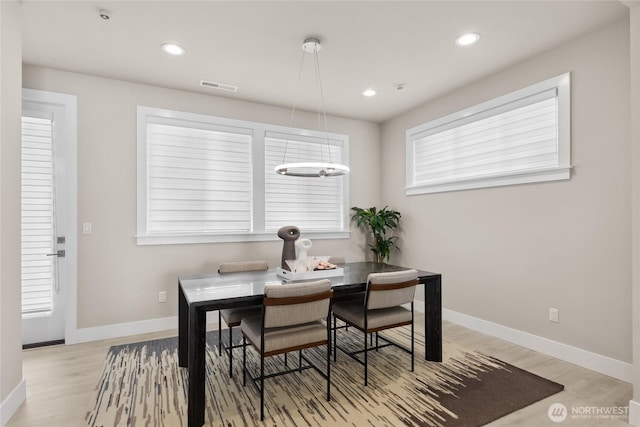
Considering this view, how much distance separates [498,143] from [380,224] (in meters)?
1.80

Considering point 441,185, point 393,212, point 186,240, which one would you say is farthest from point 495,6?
point 186,240

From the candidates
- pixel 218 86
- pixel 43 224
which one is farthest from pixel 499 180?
pixel 43 224

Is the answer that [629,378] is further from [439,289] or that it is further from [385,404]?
[385,404]

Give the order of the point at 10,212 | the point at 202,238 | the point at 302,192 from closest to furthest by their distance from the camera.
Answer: the point at 10,212 < the point at 202,238 < the point at 302,192

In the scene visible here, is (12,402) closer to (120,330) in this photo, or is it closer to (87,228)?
(120,330)

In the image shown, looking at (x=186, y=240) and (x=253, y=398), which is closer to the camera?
(x=253, y=398)

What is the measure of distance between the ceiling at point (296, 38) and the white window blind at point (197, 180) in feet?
2.07

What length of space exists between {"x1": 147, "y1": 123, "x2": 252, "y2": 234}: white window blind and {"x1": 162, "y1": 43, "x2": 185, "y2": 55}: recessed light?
40.1 inches

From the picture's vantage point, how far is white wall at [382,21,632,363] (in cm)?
252

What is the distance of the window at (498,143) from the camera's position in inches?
114

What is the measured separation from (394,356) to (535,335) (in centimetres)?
138

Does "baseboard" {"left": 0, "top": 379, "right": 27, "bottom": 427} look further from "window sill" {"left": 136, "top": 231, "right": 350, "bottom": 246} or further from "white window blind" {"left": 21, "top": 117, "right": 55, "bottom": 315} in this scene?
"window sill" {"left": 136, "top": 231, "right": 350, "bottom": 246}

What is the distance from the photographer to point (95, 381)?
8.21 feet

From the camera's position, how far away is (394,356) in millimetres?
2957
